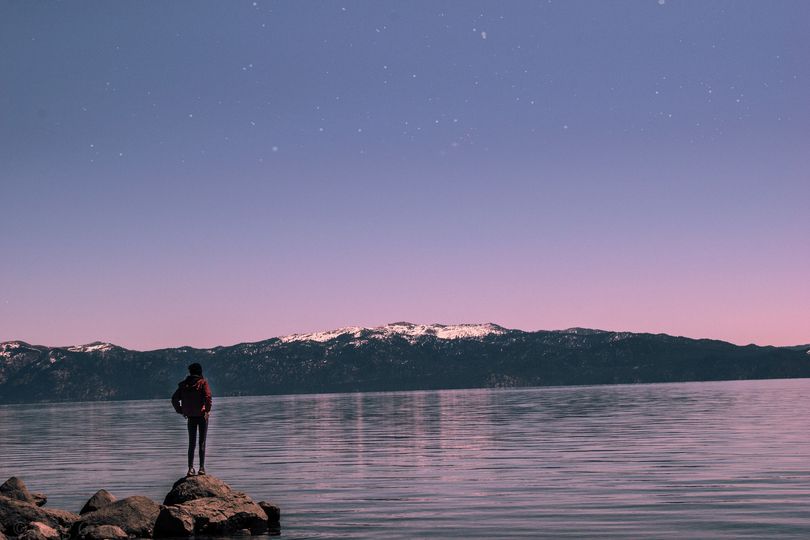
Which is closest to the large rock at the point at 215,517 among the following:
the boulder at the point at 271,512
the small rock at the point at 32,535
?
the boulder at the point at 271,512

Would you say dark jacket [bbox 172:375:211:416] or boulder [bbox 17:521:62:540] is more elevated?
dark jacket [bbox 172:375:211:416]

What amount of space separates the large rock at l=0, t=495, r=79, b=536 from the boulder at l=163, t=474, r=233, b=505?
259cm

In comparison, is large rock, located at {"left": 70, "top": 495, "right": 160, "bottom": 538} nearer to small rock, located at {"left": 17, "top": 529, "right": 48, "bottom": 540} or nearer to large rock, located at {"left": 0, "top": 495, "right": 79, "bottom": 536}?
small rock, located at {"left": 17, "top": 529, "right": 48, "bottom": 540}

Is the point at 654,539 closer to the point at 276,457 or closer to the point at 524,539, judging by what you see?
the point at 524,539

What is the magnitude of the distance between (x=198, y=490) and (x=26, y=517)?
14.3 feet

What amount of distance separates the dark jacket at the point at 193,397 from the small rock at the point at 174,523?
18.4ft

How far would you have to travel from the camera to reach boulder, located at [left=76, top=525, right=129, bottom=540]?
2072 centimetres

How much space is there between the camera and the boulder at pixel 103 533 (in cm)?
2072

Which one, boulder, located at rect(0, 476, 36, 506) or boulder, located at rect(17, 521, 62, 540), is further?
boulder, located at rect(0, 476, 36, 506)

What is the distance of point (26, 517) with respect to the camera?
75.9 feet

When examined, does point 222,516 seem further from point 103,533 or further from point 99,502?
point 99,502

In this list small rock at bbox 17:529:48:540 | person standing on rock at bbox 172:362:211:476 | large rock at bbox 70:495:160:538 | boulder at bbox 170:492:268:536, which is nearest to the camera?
small rock at bbox 17:529:48:540

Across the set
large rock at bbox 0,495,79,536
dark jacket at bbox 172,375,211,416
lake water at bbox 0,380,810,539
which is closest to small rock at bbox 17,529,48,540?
large rock at bbox 0,495,79,536

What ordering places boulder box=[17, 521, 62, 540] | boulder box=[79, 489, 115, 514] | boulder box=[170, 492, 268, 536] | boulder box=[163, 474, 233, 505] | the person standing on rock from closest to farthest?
boulder box=[17, 521, 62, 540], boulder box=[170, 492, 268, 536], boulder box=[163, 474, 233, 505], boulder box=[79, 489, 115, 514], the person standing on rock
